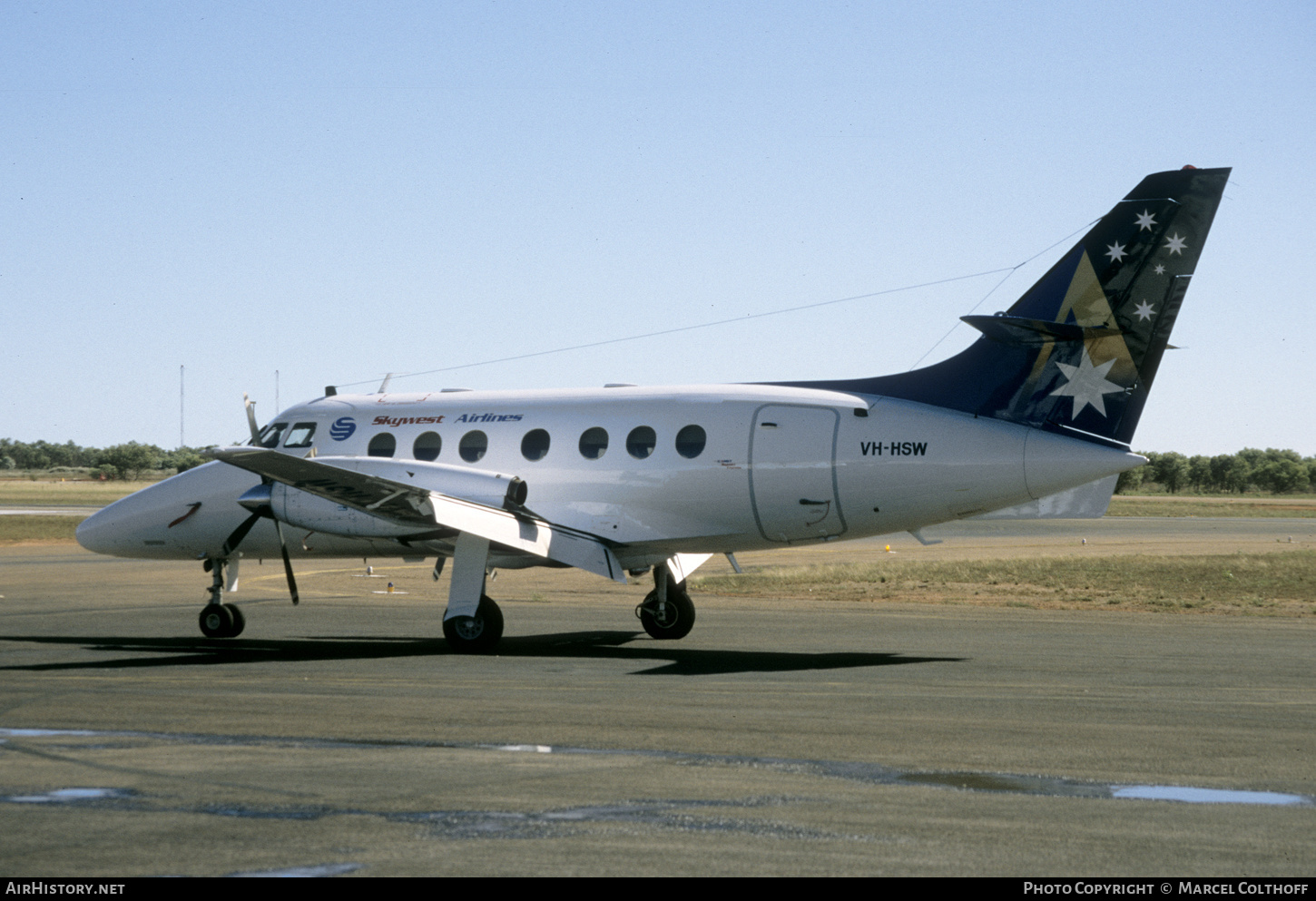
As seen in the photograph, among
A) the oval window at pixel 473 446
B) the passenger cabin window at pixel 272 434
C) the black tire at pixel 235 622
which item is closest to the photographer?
the oval window at pixel 473 446

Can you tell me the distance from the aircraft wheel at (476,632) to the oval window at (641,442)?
3.21 metres

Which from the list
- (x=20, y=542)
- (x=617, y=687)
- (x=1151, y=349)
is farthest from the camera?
(x=20, y=542)

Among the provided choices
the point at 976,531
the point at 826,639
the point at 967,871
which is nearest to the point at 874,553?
the point at 976,531

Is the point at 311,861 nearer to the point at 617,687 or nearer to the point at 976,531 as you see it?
the point at 617,687

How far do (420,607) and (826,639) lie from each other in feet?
34.1

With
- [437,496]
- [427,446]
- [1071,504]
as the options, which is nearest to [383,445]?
[427,446]

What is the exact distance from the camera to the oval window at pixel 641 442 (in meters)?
20.0

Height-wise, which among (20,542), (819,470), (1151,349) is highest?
(1151,349)

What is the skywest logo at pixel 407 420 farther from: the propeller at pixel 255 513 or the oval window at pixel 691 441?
the oval window at pixel 691 441

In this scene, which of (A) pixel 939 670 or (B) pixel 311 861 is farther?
(A) pixel 939 670

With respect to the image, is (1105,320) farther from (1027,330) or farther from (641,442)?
(641,442)

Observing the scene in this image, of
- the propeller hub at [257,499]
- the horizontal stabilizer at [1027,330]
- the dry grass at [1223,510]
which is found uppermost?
the horizontal stabilizer at [1027,330]

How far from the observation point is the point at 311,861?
23.0 ft

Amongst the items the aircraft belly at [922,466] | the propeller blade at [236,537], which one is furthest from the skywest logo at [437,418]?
the aircraft belly at [922,466]
